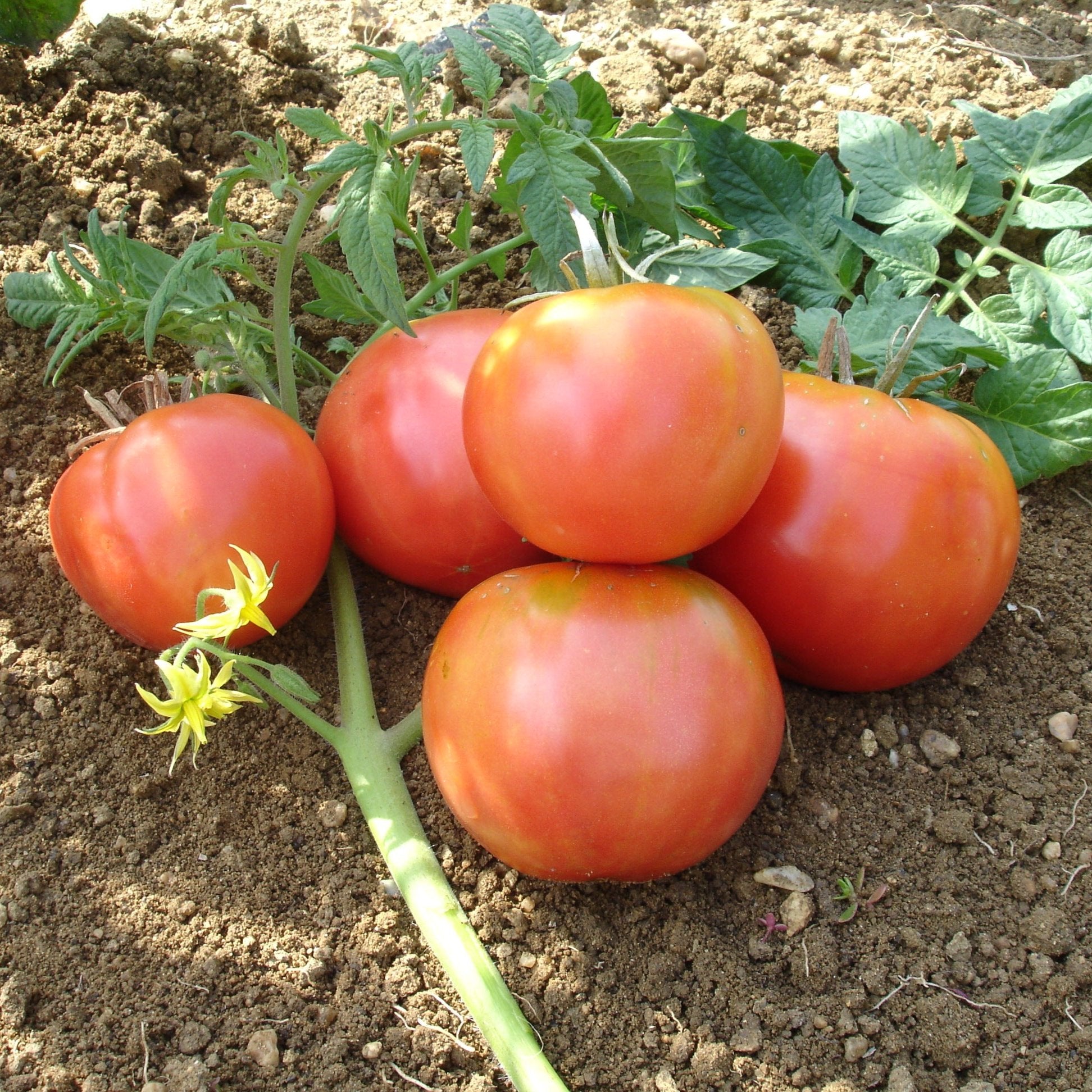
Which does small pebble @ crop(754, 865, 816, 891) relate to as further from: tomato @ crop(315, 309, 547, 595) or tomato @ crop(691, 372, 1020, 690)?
tomato @ crop(315, 309, 547, 595)

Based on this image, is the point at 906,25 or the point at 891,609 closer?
the point at 891,609

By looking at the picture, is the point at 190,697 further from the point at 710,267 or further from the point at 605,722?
the point at 710,267

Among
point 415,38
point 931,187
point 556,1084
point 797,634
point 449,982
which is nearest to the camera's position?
point 556,1084

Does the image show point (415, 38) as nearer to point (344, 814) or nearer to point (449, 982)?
point (344, 814)

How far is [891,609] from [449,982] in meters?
0.71

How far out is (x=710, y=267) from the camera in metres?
1.59

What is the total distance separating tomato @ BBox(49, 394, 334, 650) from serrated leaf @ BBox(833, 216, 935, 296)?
1028mm

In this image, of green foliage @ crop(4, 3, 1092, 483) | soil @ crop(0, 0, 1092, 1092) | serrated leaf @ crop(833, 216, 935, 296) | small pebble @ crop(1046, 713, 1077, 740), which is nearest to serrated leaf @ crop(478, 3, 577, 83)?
green foliage @ crop(4, 3, 1092, 483)

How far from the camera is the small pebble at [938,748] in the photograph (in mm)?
1427

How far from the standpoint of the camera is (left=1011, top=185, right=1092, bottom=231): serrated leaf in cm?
177

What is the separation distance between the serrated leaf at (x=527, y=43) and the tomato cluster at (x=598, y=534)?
13.4 inches

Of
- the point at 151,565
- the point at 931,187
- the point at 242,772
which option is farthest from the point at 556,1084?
the point at 931,187

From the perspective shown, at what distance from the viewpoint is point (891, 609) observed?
4.32ft

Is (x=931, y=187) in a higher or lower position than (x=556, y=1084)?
higher
